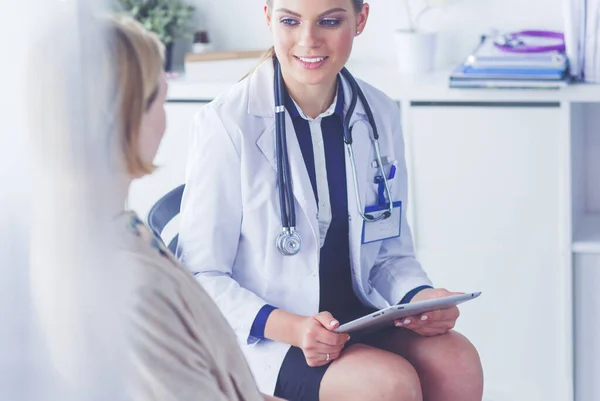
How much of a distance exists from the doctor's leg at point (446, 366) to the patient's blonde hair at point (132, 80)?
699mm

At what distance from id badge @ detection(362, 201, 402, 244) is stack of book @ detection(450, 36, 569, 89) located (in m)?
0.62

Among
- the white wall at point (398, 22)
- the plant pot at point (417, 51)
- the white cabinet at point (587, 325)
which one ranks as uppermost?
the white wall at point (398, 22)

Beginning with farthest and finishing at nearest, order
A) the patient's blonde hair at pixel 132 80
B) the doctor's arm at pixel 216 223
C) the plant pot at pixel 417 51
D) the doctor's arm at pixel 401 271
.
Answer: the plant pot at pixel 417 51
the doctor's arm at pixel 401 271
the doctor's arm at pixel 216 223
the patient's blonde hair at pixel 132 80

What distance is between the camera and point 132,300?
2.80 ft

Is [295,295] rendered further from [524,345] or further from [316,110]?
[524,345]

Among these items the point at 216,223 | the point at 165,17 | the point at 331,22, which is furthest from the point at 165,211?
the point at 165,17

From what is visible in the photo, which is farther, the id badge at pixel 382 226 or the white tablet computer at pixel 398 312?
the id badge at pixel 382 226

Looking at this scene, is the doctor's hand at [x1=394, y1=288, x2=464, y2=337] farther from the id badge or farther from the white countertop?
the white countertop

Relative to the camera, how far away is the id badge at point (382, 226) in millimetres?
1508

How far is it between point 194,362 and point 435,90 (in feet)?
4.39

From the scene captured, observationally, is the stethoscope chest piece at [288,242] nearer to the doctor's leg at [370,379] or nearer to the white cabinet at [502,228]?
the doctor's leg at [370,379]

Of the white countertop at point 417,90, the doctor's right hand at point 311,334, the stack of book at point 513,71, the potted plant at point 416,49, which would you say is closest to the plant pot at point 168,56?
the white countertop at point 417,90

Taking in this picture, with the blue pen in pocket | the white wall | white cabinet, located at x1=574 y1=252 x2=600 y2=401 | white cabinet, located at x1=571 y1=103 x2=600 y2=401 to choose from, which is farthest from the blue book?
the blue pen in pocket

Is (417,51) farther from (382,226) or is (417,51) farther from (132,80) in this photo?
(132,80)
